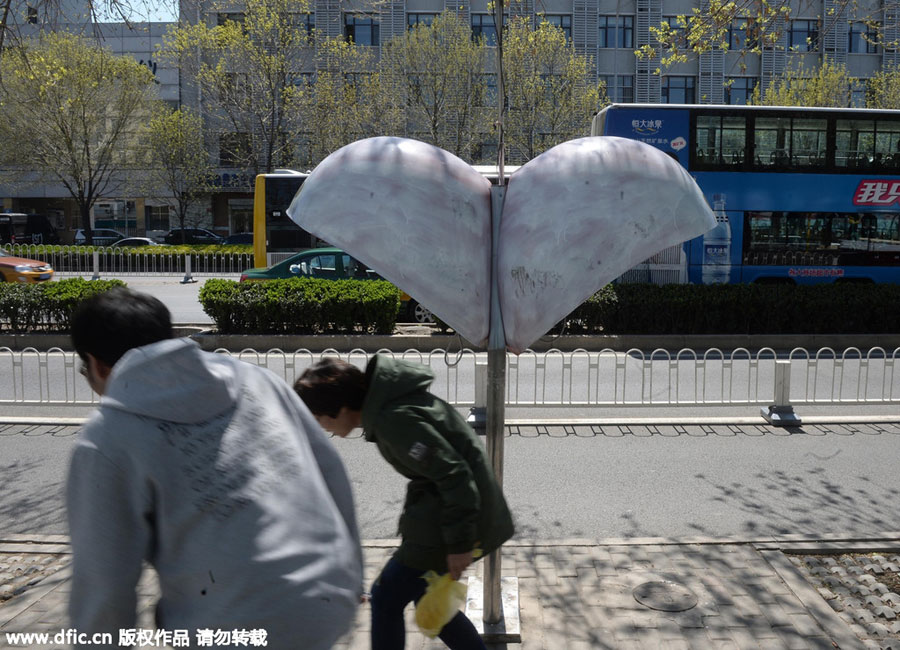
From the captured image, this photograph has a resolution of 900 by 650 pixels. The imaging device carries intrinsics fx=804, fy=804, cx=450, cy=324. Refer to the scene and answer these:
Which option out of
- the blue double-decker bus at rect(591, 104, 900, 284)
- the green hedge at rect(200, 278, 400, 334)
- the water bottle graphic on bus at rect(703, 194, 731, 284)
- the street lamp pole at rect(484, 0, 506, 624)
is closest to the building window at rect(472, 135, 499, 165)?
the blue double-decker bus at rect(591, 104, 900, 284)

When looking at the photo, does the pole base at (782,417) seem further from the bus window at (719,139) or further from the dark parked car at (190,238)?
the dark parked car at (190,238)

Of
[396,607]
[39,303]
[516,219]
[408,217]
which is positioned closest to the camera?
[396,607]

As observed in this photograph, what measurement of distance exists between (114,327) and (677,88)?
47.3 metres

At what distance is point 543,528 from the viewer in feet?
18.0

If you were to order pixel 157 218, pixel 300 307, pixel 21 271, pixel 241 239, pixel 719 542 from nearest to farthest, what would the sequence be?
1. pixel 719 542
2. pixel 300 307
3. pixel 21 271
4. pixel 241 239
5. pixel 157 218

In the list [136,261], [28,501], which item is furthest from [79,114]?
[28,501]

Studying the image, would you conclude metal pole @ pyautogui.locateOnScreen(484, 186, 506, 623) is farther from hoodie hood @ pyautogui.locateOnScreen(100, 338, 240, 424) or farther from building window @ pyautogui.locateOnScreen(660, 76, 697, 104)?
building window @ pyautogui.locateOnScreen(660, 76, 697, 104)

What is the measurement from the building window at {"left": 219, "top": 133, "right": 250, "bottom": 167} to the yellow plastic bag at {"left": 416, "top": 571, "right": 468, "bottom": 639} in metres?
36.1

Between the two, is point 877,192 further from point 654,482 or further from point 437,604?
point 437,604

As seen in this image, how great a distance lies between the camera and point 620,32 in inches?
1791

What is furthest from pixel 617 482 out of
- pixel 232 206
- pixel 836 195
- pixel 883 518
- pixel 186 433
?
pixel 232 206

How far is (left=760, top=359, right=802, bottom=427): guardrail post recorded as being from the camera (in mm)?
8266

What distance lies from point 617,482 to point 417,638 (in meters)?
3.02

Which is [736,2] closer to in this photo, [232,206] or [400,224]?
[400,224]
